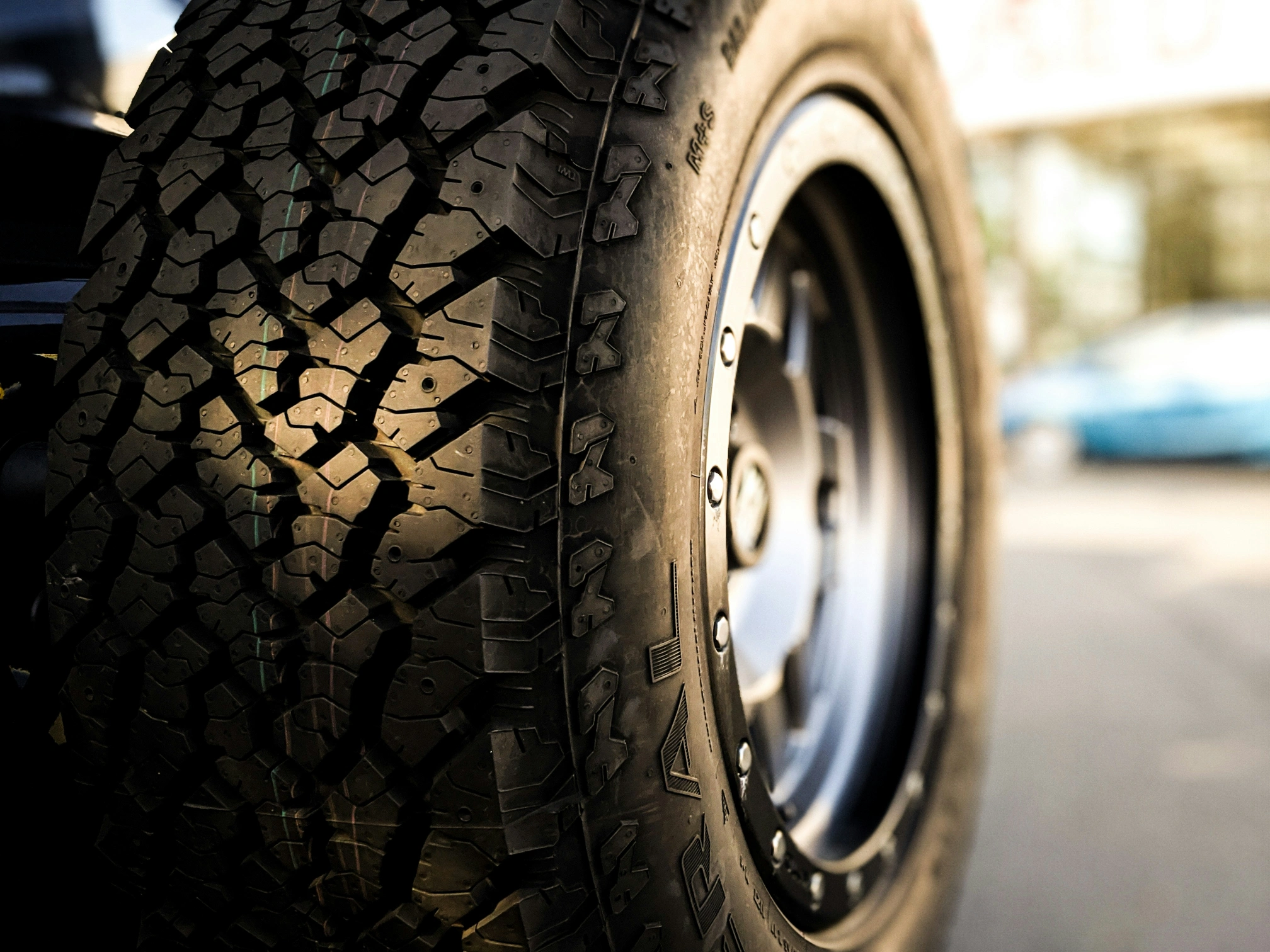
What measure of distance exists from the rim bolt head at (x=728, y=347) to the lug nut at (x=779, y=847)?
0.47 meters

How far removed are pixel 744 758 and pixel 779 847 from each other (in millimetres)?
141

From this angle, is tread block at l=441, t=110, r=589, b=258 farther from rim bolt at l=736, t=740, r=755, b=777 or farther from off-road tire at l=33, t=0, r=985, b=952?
rim bolt at l=736, t=740, r=755, b=777

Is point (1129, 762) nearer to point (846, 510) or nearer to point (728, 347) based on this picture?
point (846, 510)

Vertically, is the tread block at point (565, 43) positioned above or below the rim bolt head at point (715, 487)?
above

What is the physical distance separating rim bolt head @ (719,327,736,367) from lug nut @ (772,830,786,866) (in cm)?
47

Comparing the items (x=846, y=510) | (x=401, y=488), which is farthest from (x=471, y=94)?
(x=846, y=510)

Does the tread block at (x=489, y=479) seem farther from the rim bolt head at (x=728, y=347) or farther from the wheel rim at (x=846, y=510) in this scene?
the wheel rim at (x=846, y=510)

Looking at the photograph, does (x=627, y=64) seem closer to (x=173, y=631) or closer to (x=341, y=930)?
(x=173, y=631)

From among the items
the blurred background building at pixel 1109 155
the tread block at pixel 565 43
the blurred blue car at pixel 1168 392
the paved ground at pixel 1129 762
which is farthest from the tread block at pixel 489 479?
the blurred blue car at pixel 1168 392

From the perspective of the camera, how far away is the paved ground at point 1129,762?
65.1 inches

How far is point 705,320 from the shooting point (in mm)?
849

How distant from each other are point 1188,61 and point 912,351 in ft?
34.3

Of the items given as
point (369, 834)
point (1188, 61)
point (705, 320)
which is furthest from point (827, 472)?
point (1188, 61)

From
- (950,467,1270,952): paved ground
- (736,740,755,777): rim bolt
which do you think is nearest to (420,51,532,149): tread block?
(736,740,755,777): rim bolt
